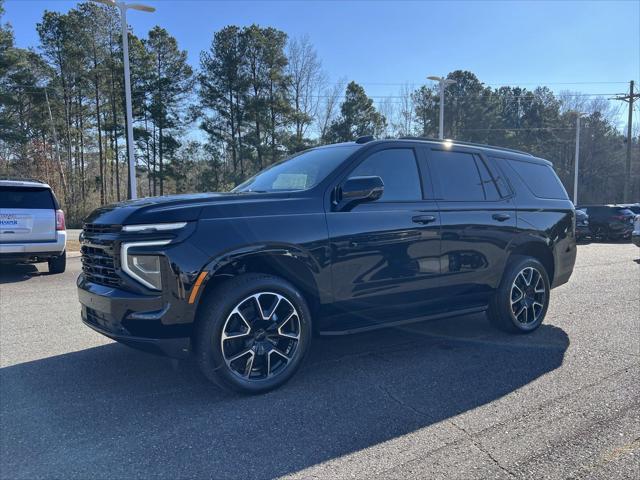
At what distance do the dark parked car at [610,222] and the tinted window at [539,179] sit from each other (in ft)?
57.0

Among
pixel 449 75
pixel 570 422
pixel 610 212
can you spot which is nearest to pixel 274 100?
pixel 449 75

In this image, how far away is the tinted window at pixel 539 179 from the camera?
5496 millimetres

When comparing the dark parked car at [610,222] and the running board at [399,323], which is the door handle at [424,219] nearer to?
the running board at [399,323]

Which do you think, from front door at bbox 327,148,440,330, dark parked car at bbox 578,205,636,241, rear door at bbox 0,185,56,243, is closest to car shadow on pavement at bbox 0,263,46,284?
rear door at bbox 0,185,56,243

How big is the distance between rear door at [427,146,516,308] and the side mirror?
946 mm

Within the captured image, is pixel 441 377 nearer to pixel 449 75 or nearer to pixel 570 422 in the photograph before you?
pixel 570 422

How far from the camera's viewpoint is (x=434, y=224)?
4.40 metres

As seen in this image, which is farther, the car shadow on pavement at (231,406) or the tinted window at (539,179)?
the tinted window at (539,179)

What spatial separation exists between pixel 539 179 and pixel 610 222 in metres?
17.7

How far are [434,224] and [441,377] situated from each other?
4.41 ft

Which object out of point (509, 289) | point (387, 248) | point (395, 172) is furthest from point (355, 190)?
point (509, 289)

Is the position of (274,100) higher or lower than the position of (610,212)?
higher

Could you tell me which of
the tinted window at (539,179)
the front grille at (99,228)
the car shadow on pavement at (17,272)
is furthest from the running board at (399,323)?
the car shadow on pavement at (17,272)

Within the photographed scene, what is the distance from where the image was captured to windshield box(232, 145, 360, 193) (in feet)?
13.6
